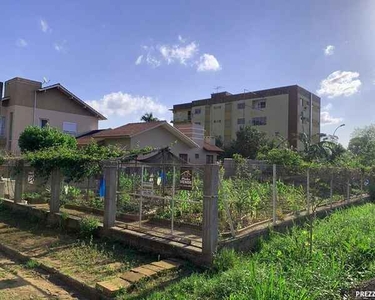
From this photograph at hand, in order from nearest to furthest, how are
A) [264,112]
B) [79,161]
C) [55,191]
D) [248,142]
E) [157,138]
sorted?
[79,161], [55,191], [157,138], [248,142], [264,112]

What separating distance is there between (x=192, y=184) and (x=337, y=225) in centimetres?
413

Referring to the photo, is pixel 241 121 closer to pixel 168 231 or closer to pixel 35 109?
pixel 35 109

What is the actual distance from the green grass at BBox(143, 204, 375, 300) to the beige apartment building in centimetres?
2588

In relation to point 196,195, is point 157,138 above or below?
above

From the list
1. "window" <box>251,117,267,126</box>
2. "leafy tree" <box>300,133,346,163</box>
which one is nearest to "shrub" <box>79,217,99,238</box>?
"leafy tree" <box>300,133,346,163</box>

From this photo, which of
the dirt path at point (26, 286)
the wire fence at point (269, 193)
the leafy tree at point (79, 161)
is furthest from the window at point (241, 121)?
the dirt path at point (26, 286)

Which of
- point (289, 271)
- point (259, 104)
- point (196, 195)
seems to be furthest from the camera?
point (259, 104)

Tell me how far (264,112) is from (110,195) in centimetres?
5087

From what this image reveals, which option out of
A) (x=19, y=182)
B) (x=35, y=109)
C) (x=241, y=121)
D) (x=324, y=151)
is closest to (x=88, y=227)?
(x=19, y=182)

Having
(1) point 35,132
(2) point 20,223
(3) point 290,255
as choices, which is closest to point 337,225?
(3) point 290,255

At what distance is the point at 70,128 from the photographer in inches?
1278

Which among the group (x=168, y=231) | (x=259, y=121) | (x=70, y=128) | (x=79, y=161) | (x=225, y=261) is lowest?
(x=225, y=261)

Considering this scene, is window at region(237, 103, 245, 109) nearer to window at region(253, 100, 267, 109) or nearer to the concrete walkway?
window at region(253, 100, 267, 109)

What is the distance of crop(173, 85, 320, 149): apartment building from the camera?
53188 mm
